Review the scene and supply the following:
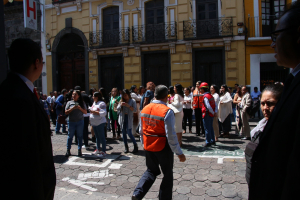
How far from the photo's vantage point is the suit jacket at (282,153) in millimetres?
1112

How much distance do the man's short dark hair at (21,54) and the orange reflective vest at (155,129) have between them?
1.97 metres

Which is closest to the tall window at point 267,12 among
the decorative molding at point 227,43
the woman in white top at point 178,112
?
A: the decorative molding at point 227,43

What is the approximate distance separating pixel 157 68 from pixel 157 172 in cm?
1328

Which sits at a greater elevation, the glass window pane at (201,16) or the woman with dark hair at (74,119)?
the glass window pane at (201,16)

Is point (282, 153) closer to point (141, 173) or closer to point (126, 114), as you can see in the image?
point (141, 173)

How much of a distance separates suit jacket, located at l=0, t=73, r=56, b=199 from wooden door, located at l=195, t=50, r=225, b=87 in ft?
47.3

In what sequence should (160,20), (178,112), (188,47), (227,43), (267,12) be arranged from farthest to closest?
(160,20)
(188,47)
(267,12)
(227,43)
(178,112)

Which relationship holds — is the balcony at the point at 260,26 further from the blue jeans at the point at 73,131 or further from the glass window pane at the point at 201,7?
the blue jeans at the point at 73,131

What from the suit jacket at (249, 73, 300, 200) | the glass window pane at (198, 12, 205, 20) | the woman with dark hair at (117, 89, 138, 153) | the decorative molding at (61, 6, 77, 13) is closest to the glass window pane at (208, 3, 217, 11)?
the glass window pane at (198, 12, 205, 20)

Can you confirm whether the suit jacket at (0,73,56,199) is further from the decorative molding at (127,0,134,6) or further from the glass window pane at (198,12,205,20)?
the decorative molding at (127,0,134,6)

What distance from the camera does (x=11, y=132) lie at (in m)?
1.52

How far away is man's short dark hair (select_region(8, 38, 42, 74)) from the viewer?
180 centimetres

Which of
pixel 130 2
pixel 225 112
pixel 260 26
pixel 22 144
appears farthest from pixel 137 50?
pixel 22 144

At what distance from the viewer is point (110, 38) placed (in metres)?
16.8
